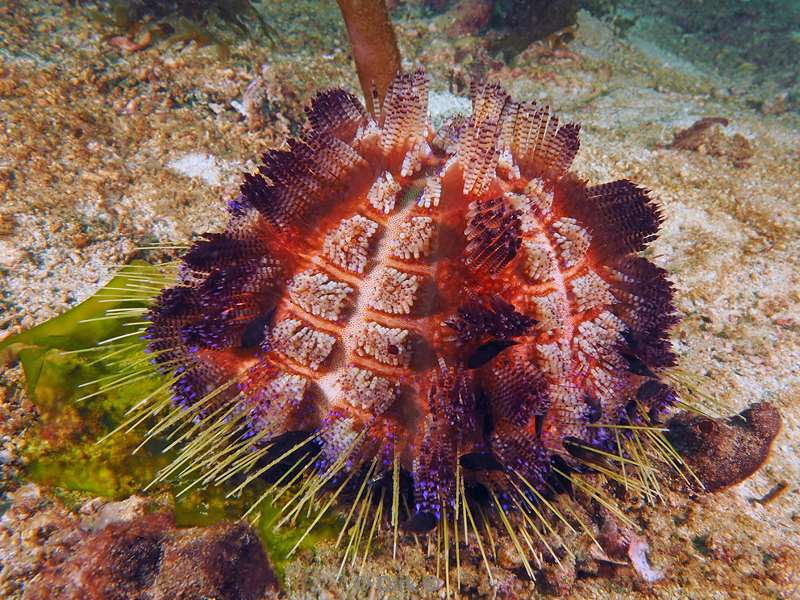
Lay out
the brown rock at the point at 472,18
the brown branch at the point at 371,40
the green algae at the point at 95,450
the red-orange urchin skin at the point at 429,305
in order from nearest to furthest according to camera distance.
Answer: the red-orange urchin skin at the point at 429,305
the green algae at the point at 95,450
the brown branch at the point at 371,40
the brown rock at the point at 472,18

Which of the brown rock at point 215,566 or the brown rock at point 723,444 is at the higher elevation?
the brown rock at point 723,444

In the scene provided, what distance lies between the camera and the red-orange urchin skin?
229 centimetres

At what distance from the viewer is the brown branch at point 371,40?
→ 4.89 m

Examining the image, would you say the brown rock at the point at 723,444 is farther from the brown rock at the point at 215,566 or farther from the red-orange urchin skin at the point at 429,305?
the brown rock at the point at 215,566

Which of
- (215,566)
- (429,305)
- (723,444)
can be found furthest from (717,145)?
(215,566)

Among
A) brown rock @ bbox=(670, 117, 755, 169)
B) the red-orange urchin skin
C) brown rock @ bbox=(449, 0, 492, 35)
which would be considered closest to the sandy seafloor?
brown rock @ bbox=(670, 117, 755, 169)

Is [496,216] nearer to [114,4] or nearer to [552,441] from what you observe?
[552,441]

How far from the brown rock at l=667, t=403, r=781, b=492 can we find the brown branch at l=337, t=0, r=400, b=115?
4.08m

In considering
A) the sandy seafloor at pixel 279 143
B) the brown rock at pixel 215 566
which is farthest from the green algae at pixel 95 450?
the sandy seafloor at pixel 279 143

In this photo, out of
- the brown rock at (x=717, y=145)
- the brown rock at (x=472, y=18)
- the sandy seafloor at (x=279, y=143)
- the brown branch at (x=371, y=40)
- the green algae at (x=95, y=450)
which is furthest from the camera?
the brown rock at (x=472, y=18)

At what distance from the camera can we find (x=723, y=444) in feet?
10.1

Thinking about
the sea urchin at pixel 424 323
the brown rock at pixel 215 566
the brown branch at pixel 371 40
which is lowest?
the brown rock at pixel 215 566

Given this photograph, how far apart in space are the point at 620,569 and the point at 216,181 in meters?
4.52

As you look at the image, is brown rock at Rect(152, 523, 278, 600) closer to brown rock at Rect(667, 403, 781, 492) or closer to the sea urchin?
the sea urchin
